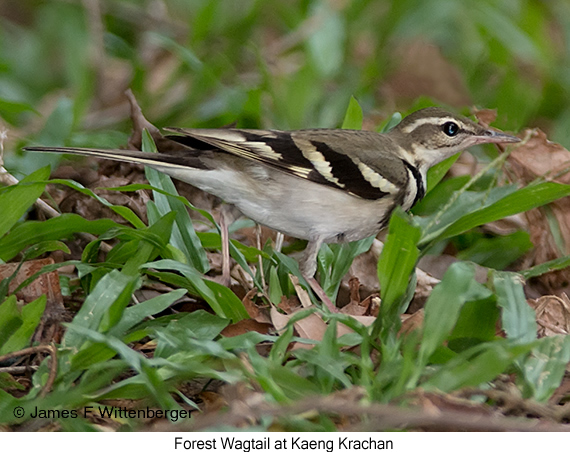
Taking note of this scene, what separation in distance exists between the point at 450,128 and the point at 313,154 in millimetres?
1125

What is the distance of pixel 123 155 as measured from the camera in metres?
4.83

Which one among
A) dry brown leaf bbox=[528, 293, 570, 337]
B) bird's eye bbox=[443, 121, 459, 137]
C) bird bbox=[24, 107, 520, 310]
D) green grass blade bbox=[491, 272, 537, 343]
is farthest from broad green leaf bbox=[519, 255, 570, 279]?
bird's eye bbox=[443, 121, 459, 137]

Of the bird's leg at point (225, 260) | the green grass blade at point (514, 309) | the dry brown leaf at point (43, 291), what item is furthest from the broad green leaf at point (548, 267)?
the dry brown leaf at point (43, 291)

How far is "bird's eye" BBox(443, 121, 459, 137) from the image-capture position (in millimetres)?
5676

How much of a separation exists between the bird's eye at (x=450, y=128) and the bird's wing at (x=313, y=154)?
25.3 inches

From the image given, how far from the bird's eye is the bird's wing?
A: 643mm

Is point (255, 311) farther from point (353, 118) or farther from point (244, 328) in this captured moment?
point (353, 118)

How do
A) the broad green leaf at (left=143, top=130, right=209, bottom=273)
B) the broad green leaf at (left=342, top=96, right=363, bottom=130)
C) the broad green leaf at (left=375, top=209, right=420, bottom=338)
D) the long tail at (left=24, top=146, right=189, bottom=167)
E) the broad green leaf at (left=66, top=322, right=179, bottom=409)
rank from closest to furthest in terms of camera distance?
the broad green leaf at (left=66, top=322, right=179, bottom=409) < the broad green leaf at (left=375, top=209, right=420, bottom=338) < the long tail at (left=24, top=146, right=189, bottom=167) < the broad green leaf at (left=143, top=130, right=209, bottom=273) < the broad green leaf at (left=342, top=96, right=363, bottom=130)

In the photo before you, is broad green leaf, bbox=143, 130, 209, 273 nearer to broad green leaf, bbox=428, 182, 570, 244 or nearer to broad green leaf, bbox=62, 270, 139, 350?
broad green leaf, bbox=62, 270, 139, 350

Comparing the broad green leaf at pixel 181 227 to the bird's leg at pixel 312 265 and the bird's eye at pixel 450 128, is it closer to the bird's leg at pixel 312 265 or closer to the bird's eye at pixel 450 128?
the bird's leg at pixel 312 265

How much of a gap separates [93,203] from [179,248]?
92 cm

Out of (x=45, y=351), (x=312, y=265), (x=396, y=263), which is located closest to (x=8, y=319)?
(x=45, y=351)

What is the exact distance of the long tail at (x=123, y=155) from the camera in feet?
15.5
